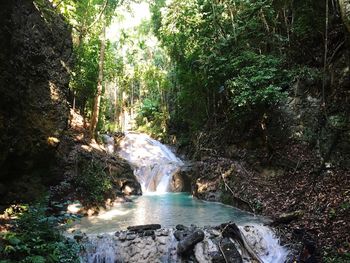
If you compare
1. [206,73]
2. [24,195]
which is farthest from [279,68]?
[24,195]

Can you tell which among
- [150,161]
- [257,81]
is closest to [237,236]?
[257,81]

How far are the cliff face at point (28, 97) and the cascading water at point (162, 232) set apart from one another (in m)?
1.99

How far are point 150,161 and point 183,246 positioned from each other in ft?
40.9

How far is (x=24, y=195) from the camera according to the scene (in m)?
8.03

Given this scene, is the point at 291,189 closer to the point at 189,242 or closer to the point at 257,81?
the point at 257,81

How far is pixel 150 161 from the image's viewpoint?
19203 millimetres

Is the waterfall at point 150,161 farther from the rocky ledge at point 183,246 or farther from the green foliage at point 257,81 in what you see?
the rocky ledge at point 183,246

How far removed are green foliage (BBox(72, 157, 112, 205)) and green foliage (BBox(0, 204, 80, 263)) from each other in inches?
168

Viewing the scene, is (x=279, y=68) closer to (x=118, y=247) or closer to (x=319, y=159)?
(x=319, y=159)

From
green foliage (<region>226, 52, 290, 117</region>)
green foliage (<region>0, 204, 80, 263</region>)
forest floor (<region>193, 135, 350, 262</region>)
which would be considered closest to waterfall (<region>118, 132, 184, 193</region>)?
forest floor (<region>193, 135, 350, 262</region>)

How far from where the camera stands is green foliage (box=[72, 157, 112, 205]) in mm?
10379

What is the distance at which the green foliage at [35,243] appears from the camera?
5.14m

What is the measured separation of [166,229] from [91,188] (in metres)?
4.12

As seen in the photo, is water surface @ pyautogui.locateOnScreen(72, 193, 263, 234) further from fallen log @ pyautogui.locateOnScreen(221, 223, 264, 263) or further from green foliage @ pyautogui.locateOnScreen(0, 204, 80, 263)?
green foliage @ pyautogui.locateOnScreen(0, 204, 80, 263)
